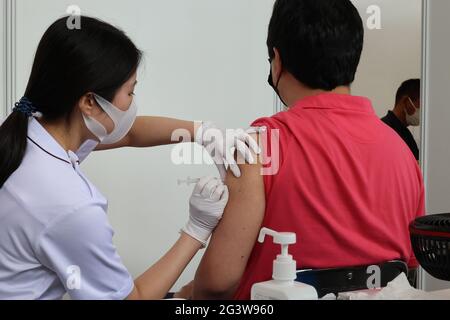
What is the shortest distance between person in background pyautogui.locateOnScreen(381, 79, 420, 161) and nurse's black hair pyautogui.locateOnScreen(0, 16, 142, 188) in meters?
0.86

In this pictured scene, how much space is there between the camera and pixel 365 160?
2.85ft

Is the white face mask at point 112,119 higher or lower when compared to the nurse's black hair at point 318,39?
lower

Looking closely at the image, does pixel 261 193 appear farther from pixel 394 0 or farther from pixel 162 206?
pixel 394 0

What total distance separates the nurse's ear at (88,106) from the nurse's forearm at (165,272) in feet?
0.80

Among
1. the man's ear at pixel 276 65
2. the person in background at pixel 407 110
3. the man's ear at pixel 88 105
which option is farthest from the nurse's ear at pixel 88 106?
the person in background at pixel 407 110

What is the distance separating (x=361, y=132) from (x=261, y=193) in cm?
20

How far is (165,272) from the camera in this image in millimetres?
842

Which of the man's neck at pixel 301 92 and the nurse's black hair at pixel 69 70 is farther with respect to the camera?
the man's neck at pixel 301 92

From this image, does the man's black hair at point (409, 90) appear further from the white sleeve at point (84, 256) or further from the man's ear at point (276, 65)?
the white sleeve at point (84, 256)

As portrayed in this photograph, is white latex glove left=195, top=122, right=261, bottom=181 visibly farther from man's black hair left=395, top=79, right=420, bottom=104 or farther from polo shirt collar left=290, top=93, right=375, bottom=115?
man's black hair left=395, top=79, right=420, bottom=104

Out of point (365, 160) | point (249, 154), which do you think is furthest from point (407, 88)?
point (249, 154)

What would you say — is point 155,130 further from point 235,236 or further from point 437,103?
point 437,103

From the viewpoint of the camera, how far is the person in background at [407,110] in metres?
1.42
